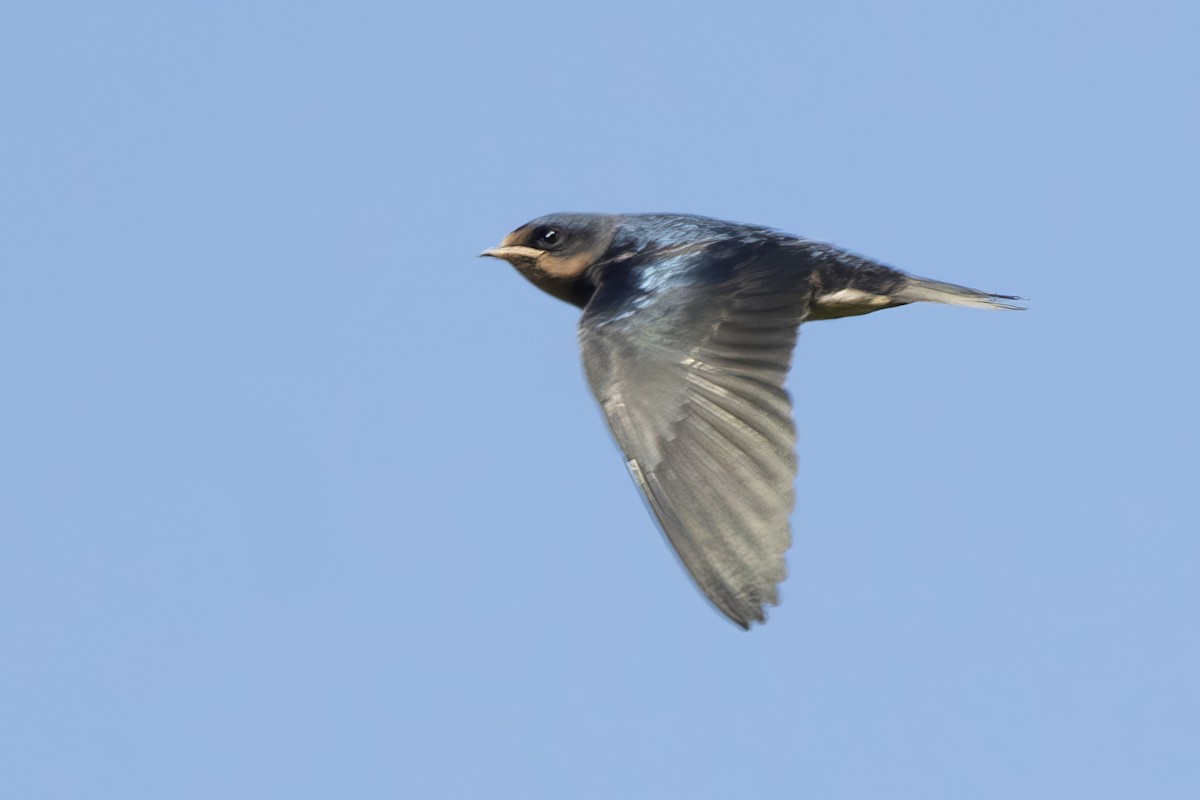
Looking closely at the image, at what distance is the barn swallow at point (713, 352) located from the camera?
6852 mm

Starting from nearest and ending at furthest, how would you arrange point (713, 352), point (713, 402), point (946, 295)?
point (713, 402), point (713, 352), point (946, 295)

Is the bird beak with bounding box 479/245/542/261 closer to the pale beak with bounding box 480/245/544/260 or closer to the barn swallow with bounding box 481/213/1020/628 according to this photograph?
the pale beak with bounding box 480/245/544/260

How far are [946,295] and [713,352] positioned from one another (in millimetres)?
1769

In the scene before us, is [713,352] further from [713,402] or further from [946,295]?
[946,295]

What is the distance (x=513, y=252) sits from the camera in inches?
387

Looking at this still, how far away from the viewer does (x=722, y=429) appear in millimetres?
7230

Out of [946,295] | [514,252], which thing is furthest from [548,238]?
[946,295]

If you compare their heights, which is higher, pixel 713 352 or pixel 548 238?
pixel 548 238

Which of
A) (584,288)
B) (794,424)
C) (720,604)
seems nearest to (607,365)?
(794,424)

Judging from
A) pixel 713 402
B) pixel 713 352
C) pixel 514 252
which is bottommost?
pixel 713 402

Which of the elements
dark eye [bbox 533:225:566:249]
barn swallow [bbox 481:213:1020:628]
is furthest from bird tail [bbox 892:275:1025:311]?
dark eye [bbox 533:225:566:249]

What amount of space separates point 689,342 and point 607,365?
325 millimetres

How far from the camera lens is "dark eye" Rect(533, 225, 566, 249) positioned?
9.70 m

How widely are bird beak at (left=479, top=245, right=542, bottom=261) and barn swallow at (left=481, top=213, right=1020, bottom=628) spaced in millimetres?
121
